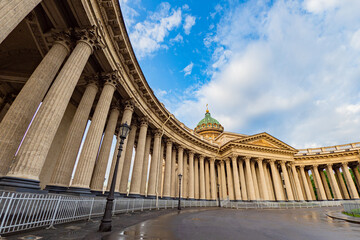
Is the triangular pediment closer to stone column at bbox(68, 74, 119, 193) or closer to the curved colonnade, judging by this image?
the curved colonnade

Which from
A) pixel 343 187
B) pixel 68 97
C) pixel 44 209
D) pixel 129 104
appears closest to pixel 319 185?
pixel 343 187

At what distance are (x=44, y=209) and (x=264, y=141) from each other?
36.3 meters

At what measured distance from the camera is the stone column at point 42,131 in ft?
19.5

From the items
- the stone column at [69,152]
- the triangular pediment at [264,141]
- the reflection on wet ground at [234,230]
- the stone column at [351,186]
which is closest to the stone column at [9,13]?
the stone column at [69,152]

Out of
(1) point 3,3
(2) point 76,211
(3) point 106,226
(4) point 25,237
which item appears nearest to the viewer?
(4) point 25,237

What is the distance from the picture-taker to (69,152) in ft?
32.2

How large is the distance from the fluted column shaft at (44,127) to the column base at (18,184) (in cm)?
12

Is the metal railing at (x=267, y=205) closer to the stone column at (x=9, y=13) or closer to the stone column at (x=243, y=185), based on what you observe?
the stone column at (x=243, y=185)

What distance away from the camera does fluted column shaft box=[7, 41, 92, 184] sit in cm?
612

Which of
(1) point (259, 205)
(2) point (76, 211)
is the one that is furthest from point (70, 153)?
(1) point (259, 205)

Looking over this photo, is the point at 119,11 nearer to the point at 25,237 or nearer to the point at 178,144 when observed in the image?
the point at 25,237

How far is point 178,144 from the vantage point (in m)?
25.1

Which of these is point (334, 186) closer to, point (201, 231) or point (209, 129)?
point (209, 129)

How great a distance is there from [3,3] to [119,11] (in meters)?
7.05
